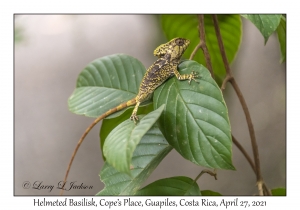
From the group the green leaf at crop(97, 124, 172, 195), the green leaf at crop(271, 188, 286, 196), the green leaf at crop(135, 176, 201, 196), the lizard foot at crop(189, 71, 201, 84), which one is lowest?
the green leaf at crop(271, 188, 286, 196)

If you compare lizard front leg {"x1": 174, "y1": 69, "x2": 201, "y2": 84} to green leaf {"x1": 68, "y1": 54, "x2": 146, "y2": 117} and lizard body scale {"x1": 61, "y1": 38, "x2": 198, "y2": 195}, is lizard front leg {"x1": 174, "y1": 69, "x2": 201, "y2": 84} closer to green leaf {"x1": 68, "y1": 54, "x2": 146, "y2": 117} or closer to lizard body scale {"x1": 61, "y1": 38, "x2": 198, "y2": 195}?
lizard body scale {"x1": 61, "y1": 38, "x2": 198, "y2": 195}

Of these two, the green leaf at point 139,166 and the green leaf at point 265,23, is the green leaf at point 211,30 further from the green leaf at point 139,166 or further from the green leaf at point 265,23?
the green leaf at point 139,166

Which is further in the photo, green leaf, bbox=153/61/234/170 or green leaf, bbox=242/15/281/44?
green leaf, bbox=242/15/281/44

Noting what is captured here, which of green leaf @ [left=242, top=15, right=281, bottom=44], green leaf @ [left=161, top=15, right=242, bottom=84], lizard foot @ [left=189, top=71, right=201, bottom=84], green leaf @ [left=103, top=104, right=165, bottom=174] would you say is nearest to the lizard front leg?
lizard foot @ [left=189, top=71, right=201, bottom=84]

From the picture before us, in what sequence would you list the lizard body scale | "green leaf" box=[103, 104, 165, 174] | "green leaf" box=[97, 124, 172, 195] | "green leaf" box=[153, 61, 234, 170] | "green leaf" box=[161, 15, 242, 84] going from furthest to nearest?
1. "green leaf" box=[161, 15, 242, 84]
2. the lizard body scale
3. "green leaf" box=[97, 124, 172, 195]
4. "green leaf" box=[153, 61, 234, 170]
5. "green leaf" box=[103, 104, 165, 174]

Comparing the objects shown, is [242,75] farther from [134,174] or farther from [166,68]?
[134,174]

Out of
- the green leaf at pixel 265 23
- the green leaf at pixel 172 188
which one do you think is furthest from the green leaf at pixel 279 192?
the green leaf at pixel 265 23
